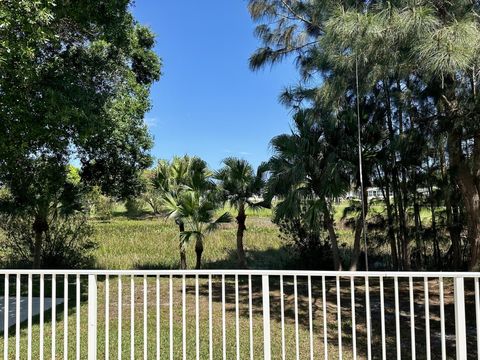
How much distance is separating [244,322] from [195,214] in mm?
5049

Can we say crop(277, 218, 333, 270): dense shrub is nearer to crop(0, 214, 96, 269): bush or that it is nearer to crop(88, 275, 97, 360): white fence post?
crop(0, 214, 96, 269): bush

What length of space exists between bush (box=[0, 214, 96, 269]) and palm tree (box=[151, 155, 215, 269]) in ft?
8.26

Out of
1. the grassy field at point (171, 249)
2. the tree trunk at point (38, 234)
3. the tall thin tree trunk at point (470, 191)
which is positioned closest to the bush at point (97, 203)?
the grassy field at point (171, 249)

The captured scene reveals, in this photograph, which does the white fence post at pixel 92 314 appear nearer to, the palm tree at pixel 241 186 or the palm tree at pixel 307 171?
the palm tree at pixel 307 171

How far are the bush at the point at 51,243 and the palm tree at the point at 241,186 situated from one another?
4.31 metres

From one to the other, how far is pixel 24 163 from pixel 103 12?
2.83m

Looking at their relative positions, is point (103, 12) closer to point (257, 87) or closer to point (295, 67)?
point (295, 67)

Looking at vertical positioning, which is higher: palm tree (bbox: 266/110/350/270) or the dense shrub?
palm tree (bbox: 266/110/350/270)

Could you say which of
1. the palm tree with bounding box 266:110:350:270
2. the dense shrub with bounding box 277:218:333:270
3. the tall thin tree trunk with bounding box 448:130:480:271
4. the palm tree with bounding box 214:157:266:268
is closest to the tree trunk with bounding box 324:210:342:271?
the palm tree with bounding box 266:110:350:270

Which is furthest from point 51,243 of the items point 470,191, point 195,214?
point 470,191

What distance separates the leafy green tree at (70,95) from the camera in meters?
4.15

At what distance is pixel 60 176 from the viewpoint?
6.38 m

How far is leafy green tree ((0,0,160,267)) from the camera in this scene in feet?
13.6

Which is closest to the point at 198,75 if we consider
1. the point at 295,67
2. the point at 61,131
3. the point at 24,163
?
the point at 295,67
